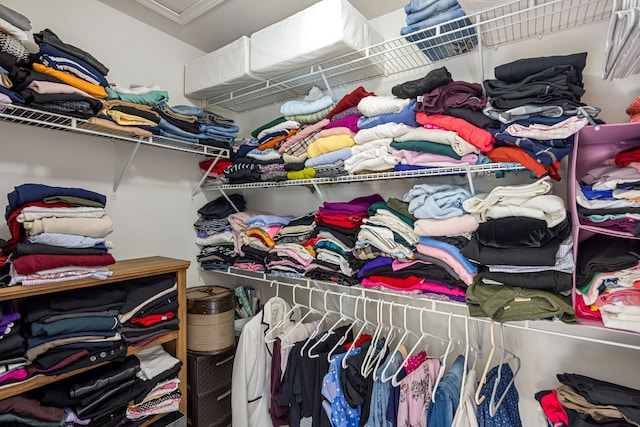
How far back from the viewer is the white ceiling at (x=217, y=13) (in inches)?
66.9

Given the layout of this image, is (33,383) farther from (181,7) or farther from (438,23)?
(438,23)

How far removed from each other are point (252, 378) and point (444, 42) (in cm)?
177

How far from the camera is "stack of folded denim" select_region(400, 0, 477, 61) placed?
1239mm

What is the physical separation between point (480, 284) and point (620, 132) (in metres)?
0.65

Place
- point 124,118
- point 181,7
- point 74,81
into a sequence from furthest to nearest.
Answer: point 181,7
point 124,118
point 74,81

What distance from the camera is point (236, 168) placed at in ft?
6.40

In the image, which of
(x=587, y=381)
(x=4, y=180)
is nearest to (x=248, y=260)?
(x=4, y=180)

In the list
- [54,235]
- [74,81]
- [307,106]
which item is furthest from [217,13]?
[54,235]

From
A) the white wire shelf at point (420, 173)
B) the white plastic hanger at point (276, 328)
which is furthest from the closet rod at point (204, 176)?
the white plastic hanger at point (276, 328)

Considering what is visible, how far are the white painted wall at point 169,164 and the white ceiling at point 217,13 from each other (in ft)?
0.23

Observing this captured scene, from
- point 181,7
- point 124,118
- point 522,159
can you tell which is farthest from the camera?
point 181,7

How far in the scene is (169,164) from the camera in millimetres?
2049

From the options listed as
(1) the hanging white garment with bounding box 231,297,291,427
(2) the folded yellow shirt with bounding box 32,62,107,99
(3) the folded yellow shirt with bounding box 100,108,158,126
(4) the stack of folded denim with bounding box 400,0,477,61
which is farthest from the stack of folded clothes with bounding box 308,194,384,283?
(2) the folded yellow shirt with bounding box 32,62,107,99

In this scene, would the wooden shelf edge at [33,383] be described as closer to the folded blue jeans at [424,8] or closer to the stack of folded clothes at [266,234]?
the stack of folded clothes at [266,234]
